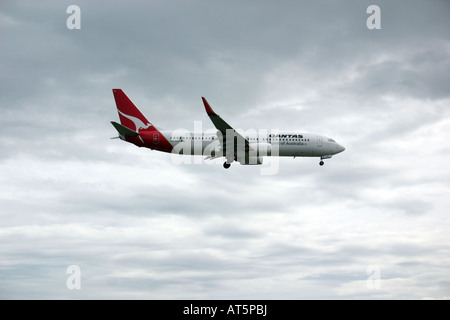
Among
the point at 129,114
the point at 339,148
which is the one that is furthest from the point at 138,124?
the point at 339,148

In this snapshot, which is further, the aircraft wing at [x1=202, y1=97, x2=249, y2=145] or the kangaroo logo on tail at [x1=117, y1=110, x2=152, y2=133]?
the kangaroo logo on tail at [x1=117, y1=110, x2=152, y2=133]

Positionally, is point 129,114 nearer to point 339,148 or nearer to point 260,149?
point 260,149

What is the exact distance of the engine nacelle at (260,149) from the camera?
236 feet

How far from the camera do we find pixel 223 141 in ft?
231

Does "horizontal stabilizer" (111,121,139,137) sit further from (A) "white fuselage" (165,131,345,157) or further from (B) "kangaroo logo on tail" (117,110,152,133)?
(A) "white fuselage" (165,131,345,157)

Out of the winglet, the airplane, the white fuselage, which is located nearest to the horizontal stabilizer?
the airplane

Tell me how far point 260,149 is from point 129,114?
22.6 metres

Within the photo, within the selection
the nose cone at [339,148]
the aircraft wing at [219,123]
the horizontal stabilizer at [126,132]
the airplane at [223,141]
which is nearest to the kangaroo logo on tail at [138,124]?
Answer: the airplane at [223,141]

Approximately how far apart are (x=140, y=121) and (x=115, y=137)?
22.7ft

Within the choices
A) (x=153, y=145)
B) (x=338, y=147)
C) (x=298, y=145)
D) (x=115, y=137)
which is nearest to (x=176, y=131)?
(x=153, y=145)

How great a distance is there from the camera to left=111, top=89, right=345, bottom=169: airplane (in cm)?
7131

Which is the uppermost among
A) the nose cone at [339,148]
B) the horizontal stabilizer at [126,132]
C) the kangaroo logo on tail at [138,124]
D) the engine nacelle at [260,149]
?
the kangaroo logo on tail at [138,124]

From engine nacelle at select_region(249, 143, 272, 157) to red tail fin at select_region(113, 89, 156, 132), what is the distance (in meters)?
16.7

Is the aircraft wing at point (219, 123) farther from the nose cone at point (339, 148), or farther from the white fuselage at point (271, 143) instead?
the nose cone at point (339, 148)
